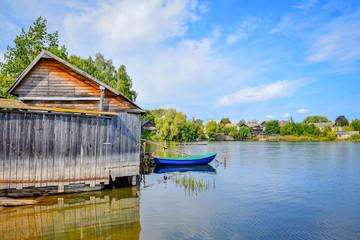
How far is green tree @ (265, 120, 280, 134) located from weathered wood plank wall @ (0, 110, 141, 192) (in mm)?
115981

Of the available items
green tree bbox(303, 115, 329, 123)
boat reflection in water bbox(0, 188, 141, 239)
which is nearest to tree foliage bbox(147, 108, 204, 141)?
boat reflection in water bbox(0, 188, 141, 239)

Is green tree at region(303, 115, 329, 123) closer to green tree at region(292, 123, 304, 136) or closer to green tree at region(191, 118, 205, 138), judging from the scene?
green tree at region(292, 123, 304, 136)

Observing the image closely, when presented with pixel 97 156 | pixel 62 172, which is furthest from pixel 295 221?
pixel 62 172

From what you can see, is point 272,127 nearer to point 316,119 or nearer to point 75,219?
point 316,119

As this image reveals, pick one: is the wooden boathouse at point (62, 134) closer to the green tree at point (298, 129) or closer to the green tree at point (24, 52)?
the green tree at point (24, 52)

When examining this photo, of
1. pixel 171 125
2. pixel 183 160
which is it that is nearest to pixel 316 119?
pixel 171 125

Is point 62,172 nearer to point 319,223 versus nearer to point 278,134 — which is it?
point 319,223

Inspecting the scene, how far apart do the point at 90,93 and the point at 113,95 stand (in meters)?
1.49

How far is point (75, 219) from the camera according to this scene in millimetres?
10359

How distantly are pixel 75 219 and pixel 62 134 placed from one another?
452cm

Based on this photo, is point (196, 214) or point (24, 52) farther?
point (24, 52)

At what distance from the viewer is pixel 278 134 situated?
11750cm

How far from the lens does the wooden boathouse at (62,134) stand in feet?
37.1

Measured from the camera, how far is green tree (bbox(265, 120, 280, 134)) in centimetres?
11856
